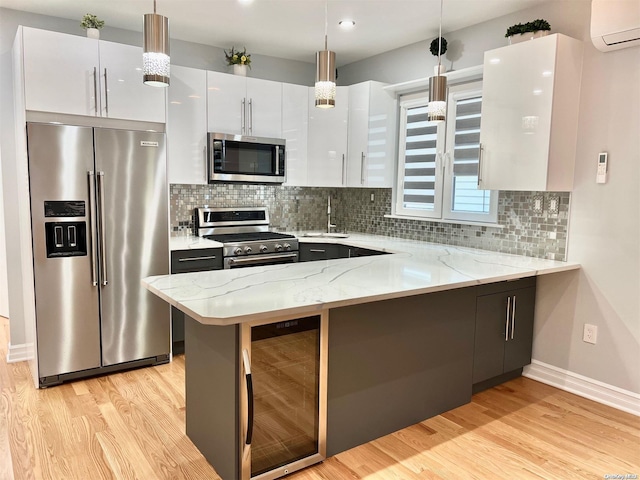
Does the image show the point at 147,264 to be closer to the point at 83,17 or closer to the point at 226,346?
the point at 226,346

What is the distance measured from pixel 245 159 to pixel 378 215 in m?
1.43

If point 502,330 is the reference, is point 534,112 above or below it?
above

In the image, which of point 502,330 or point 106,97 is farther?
point 106,97

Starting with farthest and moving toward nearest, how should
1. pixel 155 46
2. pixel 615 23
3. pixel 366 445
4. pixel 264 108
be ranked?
pixel 264 108
pixel 615 23
pixel 366 445
pixel 155 46

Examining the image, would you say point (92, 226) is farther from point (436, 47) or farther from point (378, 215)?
point (436, 47)

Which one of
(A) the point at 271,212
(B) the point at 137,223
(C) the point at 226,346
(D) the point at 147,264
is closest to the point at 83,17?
(B) the point at 137,223

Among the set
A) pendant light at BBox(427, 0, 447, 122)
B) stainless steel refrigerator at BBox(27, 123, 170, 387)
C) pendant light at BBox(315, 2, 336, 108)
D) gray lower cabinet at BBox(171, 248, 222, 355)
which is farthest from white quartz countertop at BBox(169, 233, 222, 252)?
pendant light at BBox(427, 0, 447, 122)

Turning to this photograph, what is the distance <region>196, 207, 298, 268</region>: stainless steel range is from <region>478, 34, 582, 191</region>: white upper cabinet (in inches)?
73.9

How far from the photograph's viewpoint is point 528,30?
3.11m

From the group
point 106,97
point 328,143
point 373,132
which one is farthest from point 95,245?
point 373,132

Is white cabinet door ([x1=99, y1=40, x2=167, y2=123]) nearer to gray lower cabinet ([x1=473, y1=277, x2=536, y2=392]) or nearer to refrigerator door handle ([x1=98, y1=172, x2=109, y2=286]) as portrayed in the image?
refrigerator door handle ([x1=98, y1=172, x2=109, y2=286])

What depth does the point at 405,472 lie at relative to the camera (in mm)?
2270

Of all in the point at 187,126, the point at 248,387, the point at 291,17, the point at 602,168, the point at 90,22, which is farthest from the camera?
the point at 187,126

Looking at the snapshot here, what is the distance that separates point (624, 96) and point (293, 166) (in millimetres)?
2708
